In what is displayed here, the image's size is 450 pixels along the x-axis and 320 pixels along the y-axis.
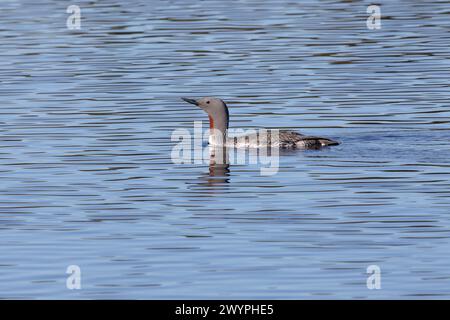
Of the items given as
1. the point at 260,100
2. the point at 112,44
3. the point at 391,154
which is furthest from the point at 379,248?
the point at 112,44

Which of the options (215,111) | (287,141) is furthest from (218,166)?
(215,111)

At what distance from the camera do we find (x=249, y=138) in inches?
736

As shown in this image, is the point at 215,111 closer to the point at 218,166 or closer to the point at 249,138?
the point at 249,138

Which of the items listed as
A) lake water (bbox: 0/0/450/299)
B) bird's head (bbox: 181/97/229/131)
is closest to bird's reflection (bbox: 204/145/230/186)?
lake water (bbox: 0/0/450/299)

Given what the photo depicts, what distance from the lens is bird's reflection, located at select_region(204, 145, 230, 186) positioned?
16.4 m

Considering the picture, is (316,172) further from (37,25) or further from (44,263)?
(37,25)

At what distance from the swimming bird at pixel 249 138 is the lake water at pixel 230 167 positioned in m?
0.23

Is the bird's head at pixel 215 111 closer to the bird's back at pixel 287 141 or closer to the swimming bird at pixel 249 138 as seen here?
the swimming bird at pixel 249 138

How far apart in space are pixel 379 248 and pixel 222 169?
5023mm

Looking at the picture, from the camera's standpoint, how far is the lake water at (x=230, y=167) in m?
12.0

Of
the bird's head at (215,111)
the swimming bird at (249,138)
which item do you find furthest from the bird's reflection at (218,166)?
the bird's head at (215,111)

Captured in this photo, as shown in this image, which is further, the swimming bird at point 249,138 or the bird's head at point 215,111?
the bird's head at point 215,111
